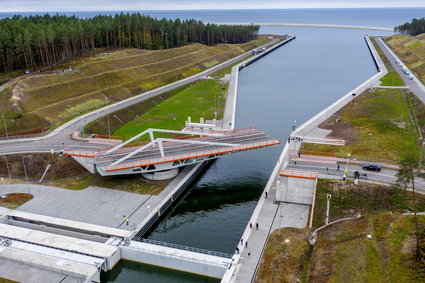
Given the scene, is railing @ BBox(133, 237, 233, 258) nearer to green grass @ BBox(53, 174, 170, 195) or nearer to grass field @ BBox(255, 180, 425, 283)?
grass field @ BBox(255, 180, 425, 283)

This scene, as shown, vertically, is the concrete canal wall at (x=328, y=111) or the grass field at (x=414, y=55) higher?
the grass field at (x=414, y=55)

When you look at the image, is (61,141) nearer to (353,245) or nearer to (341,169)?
(341,169)

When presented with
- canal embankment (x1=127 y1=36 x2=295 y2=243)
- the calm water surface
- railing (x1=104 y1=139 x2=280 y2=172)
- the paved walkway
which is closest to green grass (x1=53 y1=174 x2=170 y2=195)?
canal embankment (x1=127 y1=36 x2=295 y2=243)

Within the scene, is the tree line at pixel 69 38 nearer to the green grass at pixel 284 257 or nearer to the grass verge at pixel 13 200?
the grass verge at pixel 13 200

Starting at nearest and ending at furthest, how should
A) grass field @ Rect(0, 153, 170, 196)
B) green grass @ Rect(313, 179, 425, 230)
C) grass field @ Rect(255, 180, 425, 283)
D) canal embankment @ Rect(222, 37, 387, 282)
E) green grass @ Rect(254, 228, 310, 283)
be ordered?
grass field @ Rect(255, 180, 425, 283) → green grass @ Rect(254, 228, 310, 283) → canal embankment @ Rect(222, 37, 387, 282) → green grass @ Rect(313, 179, 425, 230) → grass field @ Rect(0, 153, 170, 196)

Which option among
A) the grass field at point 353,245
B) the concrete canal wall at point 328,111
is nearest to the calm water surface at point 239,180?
the concrete canal wall at point 328,111
